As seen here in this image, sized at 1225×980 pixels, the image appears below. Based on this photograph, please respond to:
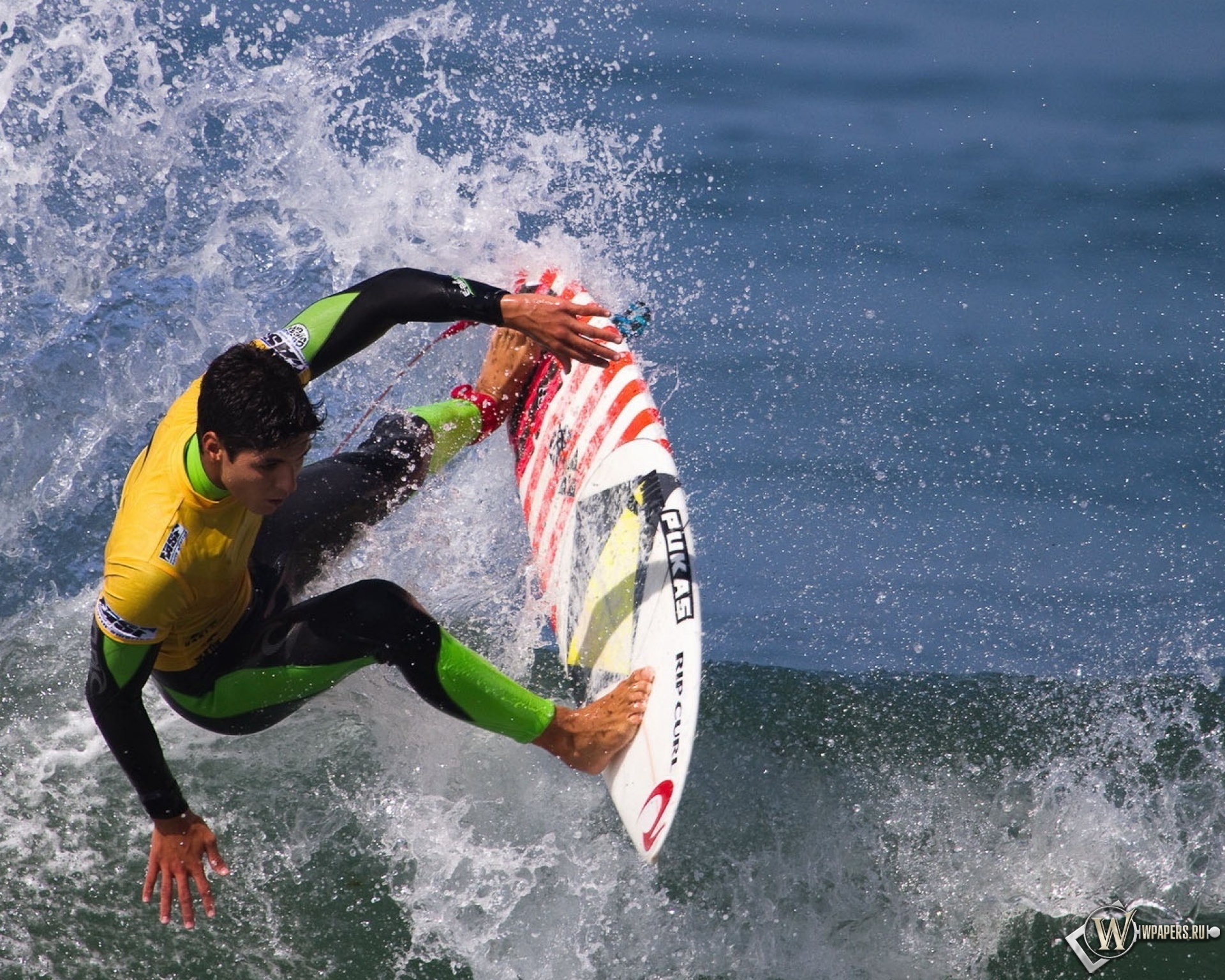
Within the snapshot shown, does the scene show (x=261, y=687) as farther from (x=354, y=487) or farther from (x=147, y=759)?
(x=354, y=487)

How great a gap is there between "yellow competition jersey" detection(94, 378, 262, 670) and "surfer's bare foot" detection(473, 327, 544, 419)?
1361mm

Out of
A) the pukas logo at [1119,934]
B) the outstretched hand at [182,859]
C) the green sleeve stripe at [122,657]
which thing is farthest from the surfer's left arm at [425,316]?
the pukas logo at [1119,934]

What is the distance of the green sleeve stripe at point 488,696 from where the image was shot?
3.37 m

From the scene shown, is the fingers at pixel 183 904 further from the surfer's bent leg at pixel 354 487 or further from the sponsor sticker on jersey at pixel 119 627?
the surfer's bent leg at pixel 354 487

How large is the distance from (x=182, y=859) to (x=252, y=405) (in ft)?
3.64

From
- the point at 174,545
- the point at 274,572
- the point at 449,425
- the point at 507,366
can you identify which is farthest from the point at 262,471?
the point at 507,366

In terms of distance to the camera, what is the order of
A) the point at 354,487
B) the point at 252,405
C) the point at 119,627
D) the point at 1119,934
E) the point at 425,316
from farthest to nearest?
the point at 354,487 < the point at 425,316 < the point at 1119,934 < the point at 119,627 < the point at 252,405

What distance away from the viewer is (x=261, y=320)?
589 cm

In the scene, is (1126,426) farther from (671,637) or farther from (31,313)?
(31,313)

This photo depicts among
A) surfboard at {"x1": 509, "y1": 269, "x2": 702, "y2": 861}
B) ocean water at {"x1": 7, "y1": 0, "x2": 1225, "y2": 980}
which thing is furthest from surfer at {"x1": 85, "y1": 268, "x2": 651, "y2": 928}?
ocean water at {"x1": 7, "y1": 0, "x2": 1225, "y2": 980}

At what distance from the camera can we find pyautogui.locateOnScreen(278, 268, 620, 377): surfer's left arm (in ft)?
11.5

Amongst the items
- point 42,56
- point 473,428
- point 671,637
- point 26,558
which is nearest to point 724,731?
point 671,637

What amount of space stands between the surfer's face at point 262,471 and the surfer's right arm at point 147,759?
384mm

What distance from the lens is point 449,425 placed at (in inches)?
166
